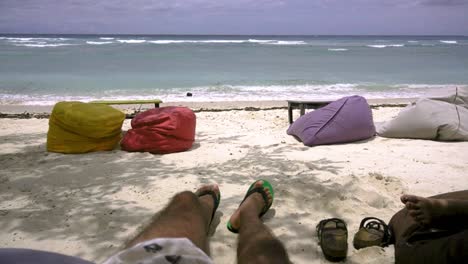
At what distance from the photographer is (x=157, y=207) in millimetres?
2922

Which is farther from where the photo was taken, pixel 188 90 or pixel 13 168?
pixel 188 90

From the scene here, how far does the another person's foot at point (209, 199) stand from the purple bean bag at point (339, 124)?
6.84 feet

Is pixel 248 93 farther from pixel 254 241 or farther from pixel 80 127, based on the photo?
pixel 254 241

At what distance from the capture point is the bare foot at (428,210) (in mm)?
1958

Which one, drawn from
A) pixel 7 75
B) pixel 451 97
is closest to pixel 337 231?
pixel 451 97

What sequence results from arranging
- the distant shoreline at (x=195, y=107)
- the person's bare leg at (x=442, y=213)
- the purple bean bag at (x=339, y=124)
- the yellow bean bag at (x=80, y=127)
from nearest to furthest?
the person's bare leg at (x=442, y=213)
the yellow bean bag at (x=80, y=127)
the purple bean bag at (x=339, y=124)
the distant shoreline at (x=195, y=107)

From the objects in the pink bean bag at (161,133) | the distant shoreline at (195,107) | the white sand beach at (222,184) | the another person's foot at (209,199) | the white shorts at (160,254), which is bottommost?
the white sand beach at (222,184)

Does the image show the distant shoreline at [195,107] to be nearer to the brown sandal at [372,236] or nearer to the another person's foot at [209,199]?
the another person's foot at [209,199]

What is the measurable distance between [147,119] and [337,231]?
8.94 feet

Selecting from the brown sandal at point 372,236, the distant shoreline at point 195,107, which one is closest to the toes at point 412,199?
the brown sandal at point 372,236

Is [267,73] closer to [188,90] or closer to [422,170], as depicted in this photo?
[188,90]

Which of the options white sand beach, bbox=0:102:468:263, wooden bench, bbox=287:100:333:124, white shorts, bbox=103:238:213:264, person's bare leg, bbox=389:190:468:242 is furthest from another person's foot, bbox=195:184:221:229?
wooden bench, bbox=287:100:333:124

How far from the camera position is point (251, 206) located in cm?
258

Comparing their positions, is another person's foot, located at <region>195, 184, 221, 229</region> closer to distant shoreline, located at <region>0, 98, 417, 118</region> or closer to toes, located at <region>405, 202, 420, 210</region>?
toes, located at <region>405, 202, 420, 210</region>
